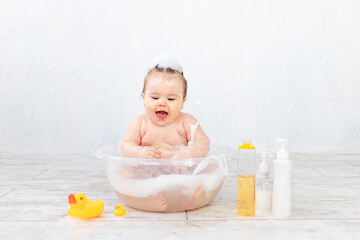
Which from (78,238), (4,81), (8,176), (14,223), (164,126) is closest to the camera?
(78,238)

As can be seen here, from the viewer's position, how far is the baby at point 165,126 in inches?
46.8

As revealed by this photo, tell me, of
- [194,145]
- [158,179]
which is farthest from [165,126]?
[158,179]

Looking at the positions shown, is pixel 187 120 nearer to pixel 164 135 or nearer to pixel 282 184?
pixel 164 135

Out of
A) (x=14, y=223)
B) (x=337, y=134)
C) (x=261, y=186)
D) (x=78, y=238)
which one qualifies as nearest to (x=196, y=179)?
(x=261, y=186)

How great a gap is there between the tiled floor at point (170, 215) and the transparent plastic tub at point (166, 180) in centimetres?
4

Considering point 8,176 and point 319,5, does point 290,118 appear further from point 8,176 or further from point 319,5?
point 8,176

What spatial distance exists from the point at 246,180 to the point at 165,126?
345 mm

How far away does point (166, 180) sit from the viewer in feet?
3.40

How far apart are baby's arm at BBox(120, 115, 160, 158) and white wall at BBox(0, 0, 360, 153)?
1.09 m

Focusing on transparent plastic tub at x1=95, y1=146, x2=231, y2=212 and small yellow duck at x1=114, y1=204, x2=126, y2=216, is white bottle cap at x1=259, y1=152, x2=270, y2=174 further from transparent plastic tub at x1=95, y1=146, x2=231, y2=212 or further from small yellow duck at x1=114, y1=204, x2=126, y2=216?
small yellow duck at x1=114, y1=204, x2=126, y2=216

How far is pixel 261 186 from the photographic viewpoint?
1.11m

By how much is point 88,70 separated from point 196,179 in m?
1.53

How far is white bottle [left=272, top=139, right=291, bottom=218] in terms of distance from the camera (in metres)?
1.05

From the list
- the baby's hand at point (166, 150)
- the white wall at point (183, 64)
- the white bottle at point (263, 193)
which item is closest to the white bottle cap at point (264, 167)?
the white bottle at point (263, 193)
